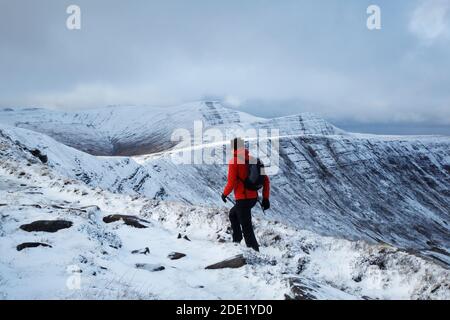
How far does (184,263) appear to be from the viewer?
9297 millimetres

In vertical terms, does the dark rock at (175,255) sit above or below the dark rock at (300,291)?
below

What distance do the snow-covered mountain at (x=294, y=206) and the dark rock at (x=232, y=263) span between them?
271mm

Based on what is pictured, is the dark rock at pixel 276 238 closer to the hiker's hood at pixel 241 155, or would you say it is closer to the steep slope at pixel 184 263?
the steep slope at pixel 184 263

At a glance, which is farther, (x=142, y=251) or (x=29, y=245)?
(x=142, y=251)

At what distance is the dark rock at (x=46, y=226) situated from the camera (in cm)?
978

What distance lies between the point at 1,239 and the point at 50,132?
194 meters

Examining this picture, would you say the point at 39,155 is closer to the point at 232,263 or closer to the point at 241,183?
the point at 241,183

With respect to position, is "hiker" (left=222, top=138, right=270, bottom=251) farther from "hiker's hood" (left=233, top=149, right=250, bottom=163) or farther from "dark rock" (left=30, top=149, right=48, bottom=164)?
"dark rock" (left=30, top=149, right=48, bottom=164)

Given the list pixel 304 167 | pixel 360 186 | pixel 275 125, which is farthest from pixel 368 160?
pixel 275 125

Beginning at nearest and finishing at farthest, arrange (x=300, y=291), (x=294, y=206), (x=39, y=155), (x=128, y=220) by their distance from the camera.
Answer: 1. (x=300, y=291)
2. (x=128, y=220)
3. (x=39, y=155)
4. (x=294, y=206)

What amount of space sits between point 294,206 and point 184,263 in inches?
2357

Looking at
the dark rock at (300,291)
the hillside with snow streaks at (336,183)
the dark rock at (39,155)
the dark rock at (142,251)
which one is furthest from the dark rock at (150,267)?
the hillside with snow streaks at (336,183)

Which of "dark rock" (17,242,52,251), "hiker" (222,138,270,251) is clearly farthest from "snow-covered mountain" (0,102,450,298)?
"hiker" (222,138,270,251)

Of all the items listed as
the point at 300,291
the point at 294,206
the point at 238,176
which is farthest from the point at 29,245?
the point at 294,206
